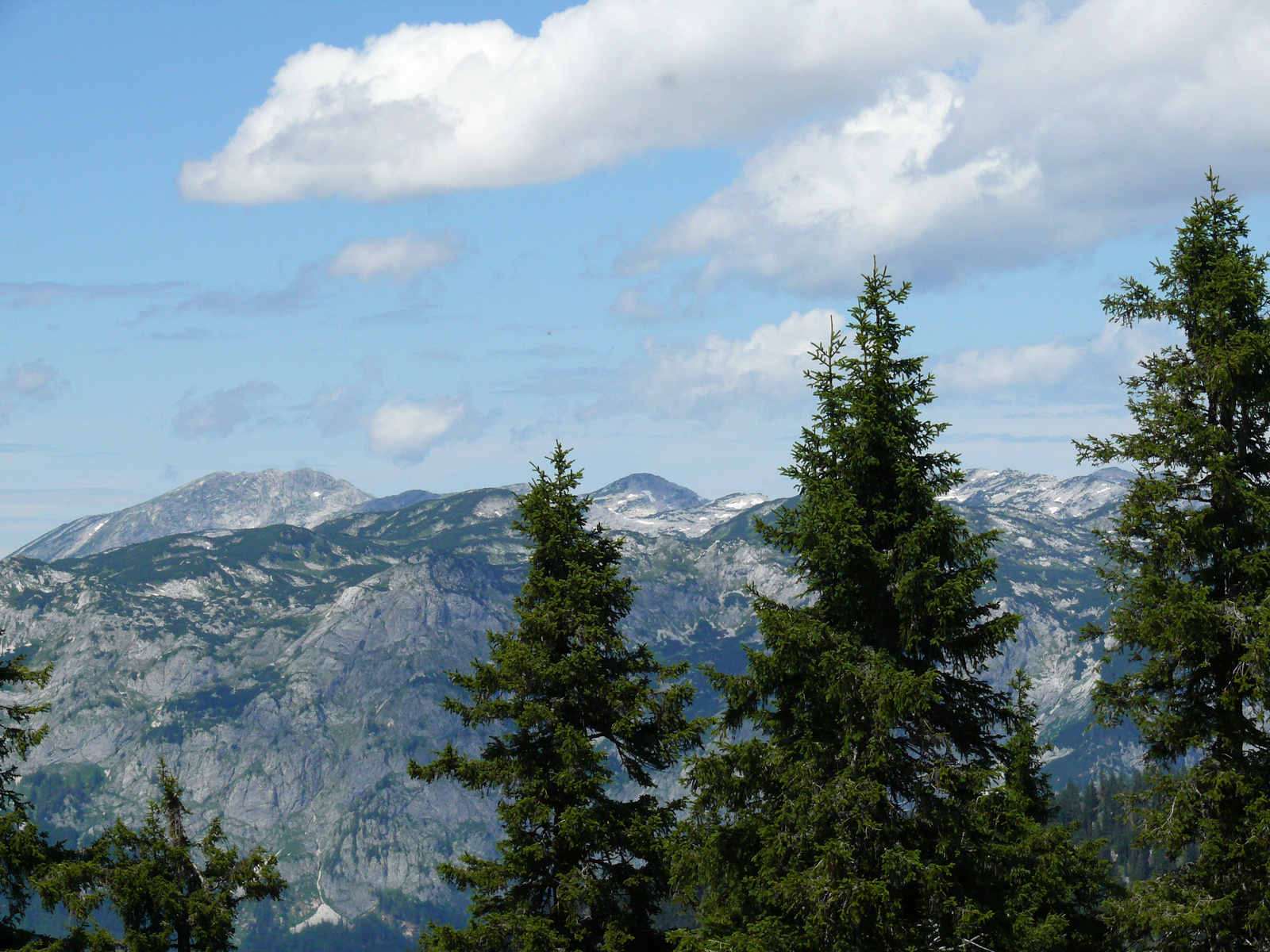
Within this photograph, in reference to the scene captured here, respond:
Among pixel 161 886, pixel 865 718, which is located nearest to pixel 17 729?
pixel 161 886

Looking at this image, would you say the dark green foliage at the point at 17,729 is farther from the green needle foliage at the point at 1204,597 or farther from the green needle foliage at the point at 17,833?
the green needle foliage at the point at 1204,597

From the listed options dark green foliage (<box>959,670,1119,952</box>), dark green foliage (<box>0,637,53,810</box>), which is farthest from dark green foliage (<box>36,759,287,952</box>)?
dark green foliage (<box>959,670,1119,952</box>)

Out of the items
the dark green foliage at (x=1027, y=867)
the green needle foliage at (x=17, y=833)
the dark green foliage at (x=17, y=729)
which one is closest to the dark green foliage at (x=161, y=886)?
the green needle foliage at (x=17, y=833)

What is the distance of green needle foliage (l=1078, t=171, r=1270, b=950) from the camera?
2278 cm

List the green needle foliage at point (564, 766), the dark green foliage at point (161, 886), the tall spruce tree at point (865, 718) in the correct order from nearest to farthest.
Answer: the tall spruce tree at point (865, 718)
the green needle foliage at point (564, 766)
the dark green foliage at point (161, 886)

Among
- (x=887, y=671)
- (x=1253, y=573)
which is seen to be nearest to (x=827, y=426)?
(x=887, y=671)

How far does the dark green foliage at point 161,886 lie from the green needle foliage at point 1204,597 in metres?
23.5

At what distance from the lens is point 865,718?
22438mm

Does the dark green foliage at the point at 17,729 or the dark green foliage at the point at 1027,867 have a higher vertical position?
the dark green foliage at the point at 17,729

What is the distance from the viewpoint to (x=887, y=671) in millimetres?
21812

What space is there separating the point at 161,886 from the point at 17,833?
14.9ft

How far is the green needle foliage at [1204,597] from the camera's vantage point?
22.8 metres

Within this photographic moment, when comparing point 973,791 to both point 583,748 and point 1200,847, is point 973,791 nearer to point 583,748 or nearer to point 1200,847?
point 1200,847

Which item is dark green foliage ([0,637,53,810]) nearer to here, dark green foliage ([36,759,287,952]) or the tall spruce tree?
dark green foliage ([36,759,287,952])
